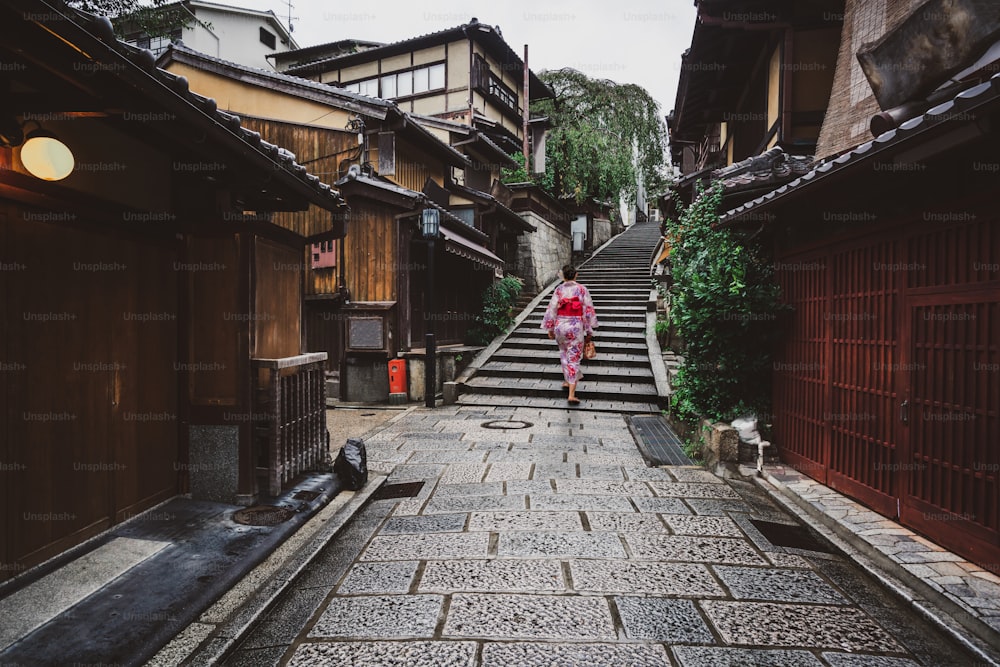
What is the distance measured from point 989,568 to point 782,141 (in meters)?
7.84

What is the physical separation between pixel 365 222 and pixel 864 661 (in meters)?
12.4

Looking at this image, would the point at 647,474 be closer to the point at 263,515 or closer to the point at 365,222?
the point at 263,515

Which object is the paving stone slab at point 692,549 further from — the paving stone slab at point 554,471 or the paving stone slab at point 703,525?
the paving stone slab at point 554,471

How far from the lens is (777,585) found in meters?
4.04

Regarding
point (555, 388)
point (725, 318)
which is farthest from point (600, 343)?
point (725, 318)

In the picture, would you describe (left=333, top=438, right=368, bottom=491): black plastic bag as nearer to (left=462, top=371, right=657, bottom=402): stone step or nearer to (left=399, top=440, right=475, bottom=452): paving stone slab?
(left=399, top=440, right=475, bottom=452): paving stone slab

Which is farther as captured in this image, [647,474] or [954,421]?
[647,474]

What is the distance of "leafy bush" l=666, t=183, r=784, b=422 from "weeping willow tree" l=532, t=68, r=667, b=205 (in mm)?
20443

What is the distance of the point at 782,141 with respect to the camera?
9703mm

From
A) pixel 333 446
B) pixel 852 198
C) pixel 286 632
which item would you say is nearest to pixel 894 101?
pixel 852 198

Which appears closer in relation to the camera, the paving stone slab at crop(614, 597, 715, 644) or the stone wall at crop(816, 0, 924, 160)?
the paving stone slab at crop(614, 597, 715, 644)

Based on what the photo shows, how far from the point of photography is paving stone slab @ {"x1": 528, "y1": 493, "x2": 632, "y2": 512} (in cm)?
558

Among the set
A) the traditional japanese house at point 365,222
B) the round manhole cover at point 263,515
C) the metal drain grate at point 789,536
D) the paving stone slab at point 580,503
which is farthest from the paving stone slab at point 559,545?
the traditional japanese house at point 365,222

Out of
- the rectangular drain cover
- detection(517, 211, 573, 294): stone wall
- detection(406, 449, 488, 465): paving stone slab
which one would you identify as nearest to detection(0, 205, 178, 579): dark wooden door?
the rectangular drain cover
